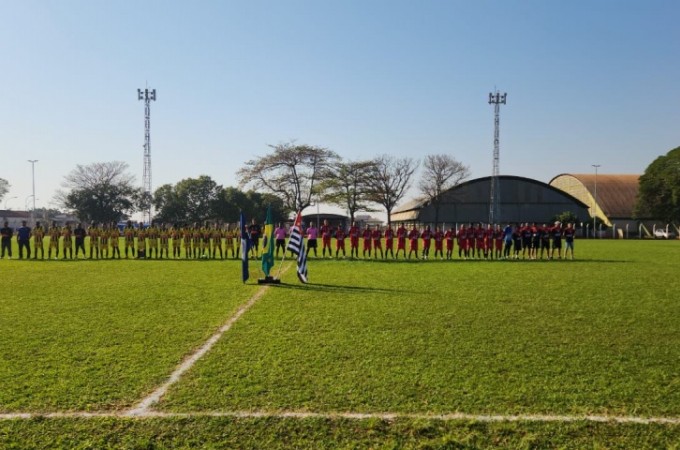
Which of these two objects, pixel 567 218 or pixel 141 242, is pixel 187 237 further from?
pixel 567 218

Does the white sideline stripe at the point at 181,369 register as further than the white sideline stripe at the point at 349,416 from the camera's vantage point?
Yes

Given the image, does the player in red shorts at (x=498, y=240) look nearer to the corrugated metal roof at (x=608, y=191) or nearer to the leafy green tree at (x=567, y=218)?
the leafy green tree at (x=567, y=218)

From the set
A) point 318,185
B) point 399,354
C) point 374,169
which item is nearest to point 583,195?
point 374,169

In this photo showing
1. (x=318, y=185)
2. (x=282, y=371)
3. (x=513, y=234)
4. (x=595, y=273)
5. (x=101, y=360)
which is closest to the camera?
(x=282, y=371)

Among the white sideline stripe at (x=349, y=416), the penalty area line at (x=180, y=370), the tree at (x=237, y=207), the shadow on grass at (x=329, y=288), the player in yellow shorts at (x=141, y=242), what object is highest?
the tree at (x=237, y=207)

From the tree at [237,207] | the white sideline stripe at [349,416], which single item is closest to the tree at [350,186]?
the tree at [237,207]

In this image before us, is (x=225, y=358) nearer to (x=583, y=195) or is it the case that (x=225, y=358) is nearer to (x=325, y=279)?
(x=325, y=279)

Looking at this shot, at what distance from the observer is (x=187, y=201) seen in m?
70.5

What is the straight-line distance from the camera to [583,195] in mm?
84438

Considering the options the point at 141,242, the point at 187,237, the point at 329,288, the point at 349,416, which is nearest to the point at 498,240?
the point at 329,288

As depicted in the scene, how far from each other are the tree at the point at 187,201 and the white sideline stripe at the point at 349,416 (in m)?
67.4

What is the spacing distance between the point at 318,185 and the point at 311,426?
57633 mm

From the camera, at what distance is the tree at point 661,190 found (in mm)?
63562

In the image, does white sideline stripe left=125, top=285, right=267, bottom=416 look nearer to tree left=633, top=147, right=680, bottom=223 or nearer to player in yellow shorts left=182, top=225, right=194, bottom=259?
player in yellow shorts left=182, top=225, right=194, bottom=259
